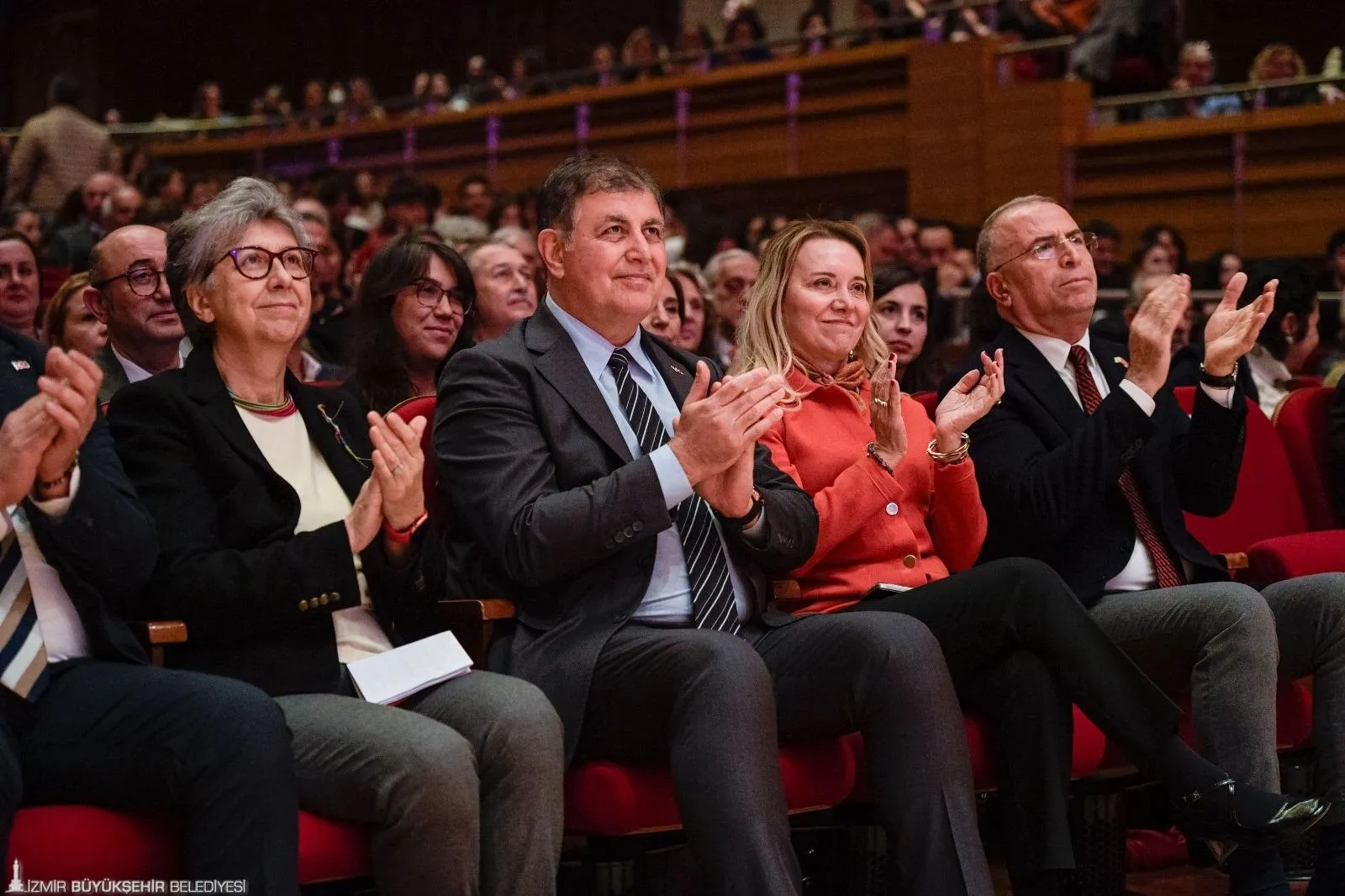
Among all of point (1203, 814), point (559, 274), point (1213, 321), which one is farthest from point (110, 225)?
point (1203, 814)

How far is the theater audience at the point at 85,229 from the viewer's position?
18.0 ft

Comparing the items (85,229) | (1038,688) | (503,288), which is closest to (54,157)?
(85,229)

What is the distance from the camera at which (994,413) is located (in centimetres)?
262

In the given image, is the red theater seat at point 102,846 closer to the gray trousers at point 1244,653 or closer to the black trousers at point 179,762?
the black trousers at point 179,762

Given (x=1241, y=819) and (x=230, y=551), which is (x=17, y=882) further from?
(x=1241, y=819)

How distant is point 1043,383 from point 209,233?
138cm

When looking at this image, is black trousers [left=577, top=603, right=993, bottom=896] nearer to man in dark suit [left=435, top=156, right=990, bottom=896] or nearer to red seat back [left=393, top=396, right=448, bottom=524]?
man in dark suit [left=435, top=156, right=990, bottom=896]

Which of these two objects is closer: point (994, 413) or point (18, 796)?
point (18, 796)

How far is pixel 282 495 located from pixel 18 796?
1.65 ft

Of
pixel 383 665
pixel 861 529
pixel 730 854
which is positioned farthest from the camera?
pixel 861 529

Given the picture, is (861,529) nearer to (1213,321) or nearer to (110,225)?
(1213,321)

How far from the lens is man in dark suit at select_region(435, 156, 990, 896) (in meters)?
1.93

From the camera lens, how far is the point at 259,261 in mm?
2082

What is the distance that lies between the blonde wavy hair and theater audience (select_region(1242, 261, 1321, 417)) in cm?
160
